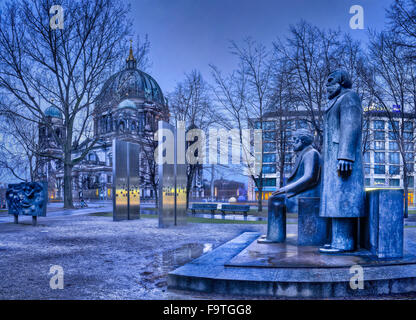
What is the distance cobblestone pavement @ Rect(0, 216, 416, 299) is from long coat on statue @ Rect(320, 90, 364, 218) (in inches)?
78.2

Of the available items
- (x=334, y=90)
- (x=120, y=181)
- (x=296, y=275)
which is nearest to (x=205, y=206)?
(x=120, y=181)

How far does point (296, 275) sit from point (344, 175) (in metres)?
2.28

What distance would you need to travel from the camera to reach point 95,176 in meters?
73.9

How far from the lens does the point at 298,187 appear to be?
7812mm

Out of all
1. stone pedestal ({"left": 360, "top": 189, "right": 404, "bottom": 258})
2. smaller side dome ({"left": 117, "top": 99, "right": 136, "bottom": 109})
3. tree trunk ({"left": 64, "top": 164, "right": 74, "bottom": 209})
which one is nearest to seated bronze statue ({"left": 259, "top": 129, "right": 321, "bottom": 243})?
stone pedestal ({"left": 360, "top": 189, "right": 404, "bottom": 258})

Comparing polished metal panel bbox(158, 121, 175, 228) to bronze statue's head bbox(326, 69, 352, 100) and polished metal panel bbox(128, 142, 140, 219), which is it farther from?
bronze statue's head bbox(326, 69, 352, 100)

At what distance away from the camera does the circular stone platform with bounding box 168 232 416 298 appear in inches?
189

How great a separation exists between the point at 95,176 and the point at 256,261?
2826 inches

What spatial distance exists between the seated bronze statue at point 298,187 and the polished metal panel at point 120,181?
39.8 ft

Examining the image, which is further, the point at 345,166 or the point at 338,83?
the point at 338,83

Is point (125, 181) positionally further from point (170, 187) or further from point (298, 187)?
point (298, 187)

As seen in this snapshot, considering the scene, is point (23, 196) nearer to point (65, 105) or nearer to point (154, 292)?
point (65, 105)

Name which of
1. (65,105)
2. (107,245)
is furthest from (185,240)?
(65,105)

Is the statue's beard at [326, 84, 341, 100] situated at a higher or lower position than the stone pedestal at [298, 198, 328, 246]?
higher
